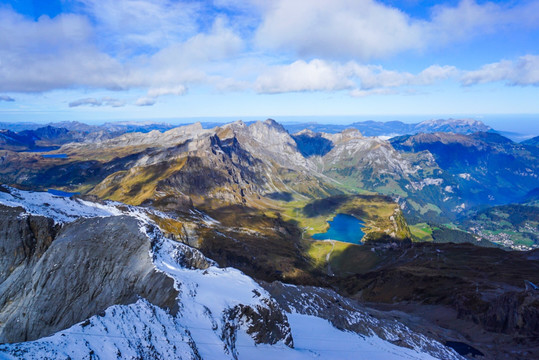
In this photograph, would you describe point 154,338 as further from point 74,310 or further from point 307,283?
point 307,283

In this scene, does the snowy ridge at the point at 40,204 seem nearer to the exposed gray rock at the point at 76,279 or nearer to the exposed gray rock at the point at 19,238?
the exposed gray rock at the point at 19,238

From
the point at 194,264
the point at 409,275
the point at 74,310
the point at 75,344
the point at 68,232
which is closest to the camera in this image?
the point at 75,344

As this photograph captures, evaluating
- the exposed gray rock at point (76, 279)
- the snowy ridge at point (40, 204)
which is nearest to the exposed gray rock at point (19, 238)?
the exposed gray rock at point (76, 279)

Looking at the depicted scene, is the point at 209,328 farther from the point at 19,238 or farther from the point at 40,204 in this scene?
the point at 40,204

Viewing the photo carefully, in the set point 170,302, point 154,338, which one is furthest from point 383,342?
point 154,338

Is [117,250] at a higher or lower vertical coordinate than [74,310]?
higher

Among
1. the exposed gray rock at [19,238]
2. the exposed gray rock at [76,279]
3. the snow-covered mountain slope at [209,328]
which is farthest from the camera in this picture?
the exposed gray rock at [19,238]

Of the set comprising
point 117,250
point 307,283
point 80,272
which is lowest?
point 307,283
